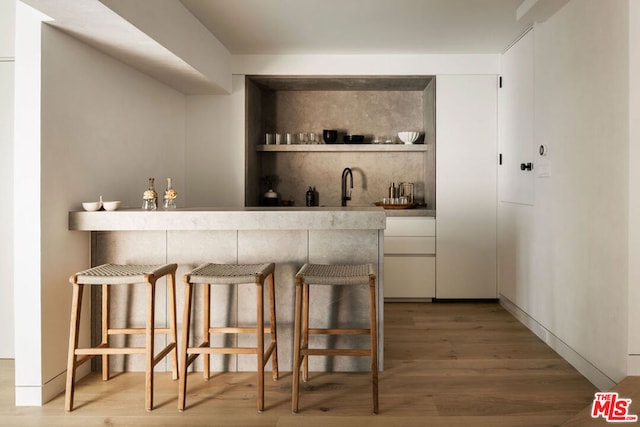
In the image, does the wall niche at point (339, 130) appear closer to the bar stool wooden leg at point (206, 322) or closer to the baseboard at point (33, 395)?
the bar stool wooden leg at point (206, 322)

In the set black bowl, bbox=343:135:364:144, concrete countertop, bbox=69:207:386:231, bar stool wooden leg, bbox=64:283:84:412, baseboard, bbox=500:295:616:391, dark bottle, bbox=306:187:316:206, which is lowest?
baseboard, bbox=500:295:616:391

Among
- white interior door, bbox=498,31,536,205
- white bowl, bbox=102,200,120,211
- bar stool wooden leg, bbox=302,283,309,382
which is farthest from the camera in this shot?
white interior door, bbox=498,31,536,205

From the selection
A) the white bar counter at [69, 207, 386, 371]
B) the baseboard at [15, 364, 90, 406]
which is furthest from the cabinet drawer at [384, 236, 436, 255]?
the baseboard at [15, 364, 90, 406]

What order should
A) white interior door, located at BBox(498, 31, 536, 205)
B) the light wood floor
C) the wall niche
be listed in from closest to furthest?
1. the light wood floor
2. white interior door, located at BBox(498, 31, 536, 205)
3. the wall niche

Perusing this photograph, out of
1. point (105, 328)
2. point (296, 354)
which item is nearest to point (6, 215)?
point (105, 328)

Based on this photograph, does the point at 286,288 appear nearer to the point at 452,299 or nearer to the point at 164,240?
the point at 164,240

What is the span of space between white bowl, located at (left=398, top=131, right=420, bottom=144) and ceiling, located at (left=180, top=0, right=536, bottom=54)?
0.81 m

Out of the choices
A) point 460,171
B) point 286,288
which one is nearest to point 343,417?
point 286,288

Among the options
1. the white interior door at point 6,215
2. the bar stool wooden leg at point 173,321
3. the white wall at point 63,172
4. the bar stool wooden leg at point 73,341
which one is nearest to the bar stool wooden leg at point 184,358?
the bar stool wooden leg at point 173,321

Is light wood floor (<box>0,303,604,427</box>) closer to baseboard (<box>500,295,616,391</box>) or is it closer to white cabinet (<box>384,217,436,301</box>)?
baseboard (<box>500,295,616,391</box>)

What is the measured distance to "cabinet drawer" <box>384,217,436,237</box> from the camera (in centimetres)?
504

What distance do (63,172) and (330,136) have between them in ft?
9.65

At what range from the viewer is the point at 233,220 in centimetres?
291

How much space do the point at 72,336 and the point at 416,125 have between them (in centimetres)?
420
